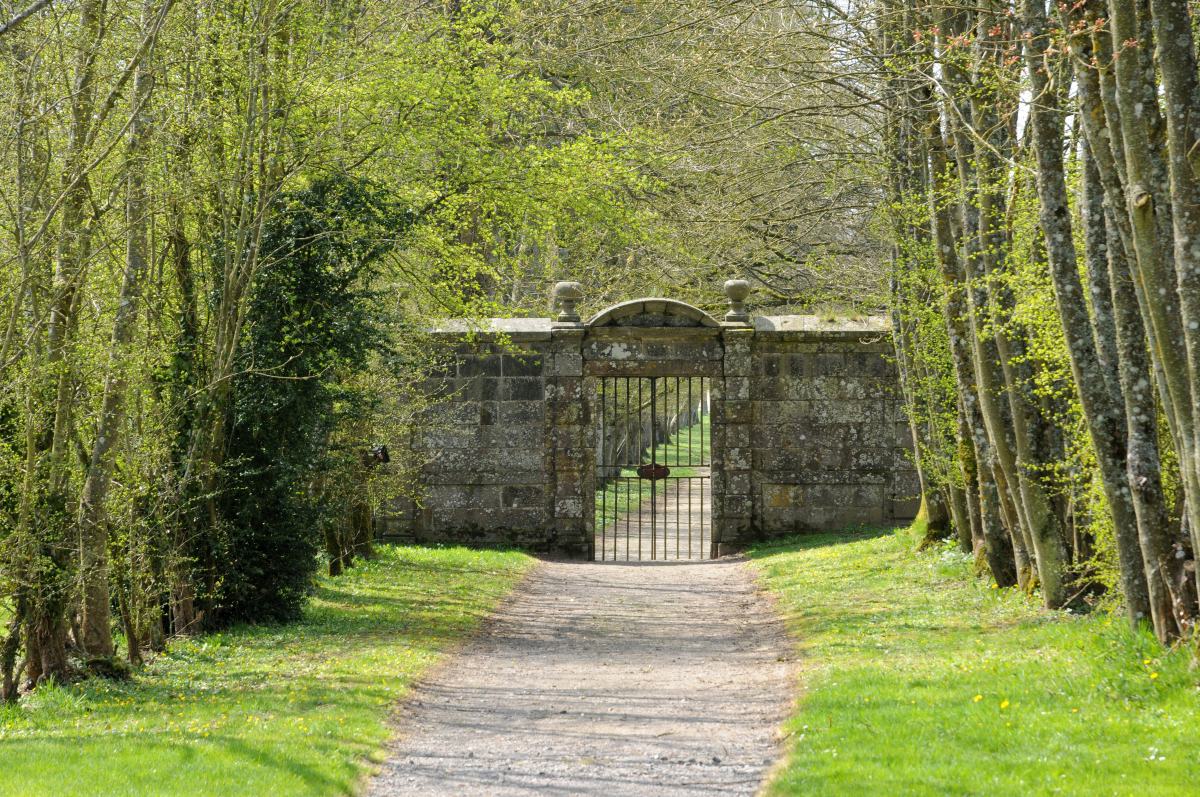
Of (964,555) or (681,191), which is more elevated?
(681,191)

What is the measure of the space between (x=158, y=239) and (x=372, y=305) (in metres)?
2.39

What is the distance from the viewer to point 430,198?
1389cm

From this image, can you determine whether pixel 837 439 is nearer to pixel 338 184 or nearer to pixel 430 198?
pixel 430 198

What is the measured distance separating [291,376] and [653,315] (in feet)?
24.8

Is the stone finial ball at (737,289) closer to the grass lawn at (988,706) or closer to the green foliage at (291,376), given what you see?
the green foliage at (291,376)

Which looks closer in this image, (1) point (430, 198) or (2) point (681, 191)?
(1) point (430, 198)

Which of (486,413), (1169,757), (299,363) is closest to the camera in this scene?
(1169,757)

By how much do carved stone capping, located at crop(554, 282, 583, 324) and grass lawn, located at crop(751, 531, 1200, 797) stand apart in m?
7.60

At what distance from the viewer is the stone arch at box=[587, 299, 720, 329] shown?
58.9 ft

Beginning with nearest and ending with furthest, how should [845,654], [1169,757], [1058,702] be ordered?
[1169,757], [1058,702], [845,654]

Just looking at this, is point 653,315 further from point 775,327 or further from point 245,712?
point 245,712

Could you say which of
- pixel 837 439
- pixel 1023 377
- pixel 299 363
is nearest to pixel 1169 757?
pixel 1023 377

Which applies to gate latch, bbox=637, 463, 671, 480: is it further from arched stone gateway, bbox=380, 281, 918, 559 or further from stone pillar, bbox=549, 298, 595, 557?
stone pillar, bbox=549, 298, 595, 557

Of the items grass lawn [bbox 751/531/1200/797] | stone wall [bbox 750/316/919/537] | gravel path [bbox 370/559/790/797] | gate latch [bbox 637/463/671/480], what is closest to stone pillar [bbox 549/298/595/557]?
gate latch [bbox 637/463/671/480]
